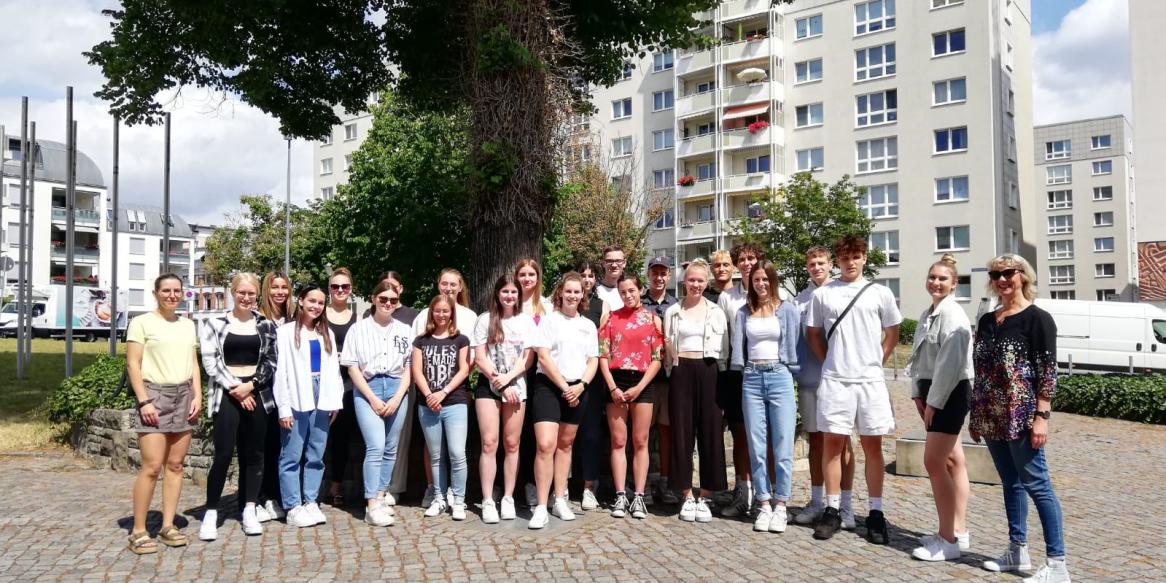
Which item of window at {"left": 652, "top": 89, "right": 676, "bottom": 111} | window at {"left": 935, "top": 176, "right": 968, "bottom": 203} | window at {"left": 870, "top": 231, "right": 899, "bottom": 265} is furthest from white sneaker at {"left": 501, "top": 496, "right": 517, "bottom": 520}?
window at {"left": 652, "top": 89, "right": 676, "bottom": 111}

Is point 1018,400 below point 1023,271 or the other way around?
below

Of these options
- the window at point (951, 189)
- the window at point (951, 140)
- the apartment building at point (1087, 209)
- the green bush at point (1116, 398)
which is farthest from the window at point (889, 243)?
the apartment building at point (1087, 209)

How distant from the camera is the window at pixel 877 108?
42.5m

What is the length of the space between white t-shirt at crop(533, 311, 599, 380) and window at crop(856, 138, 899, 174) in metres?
39.6

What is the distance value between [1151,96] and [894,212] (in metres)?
11.7

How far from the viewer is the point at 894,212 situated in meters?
42.5

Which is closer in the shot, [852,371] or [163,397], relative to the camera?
[163,397]

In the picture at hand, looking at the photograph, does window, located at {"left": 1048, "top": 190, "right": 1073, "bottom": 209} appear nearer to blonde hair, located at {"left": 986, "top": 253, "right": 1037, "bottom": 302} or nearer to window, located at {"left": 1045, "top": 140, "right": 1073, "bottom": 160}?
window, located at {"left": 1045, "top": 140, "right": 1073, "bottom": 160}

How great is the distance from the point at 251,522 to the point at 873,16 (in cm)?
4382

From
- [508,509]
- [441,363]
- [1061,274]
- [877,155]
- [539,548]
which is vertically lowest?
[539,548]

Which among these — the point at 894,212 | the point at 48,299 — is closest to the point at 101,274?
the point at 48,299

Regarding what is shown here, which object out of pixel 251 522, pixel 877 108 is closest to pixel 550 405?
pixel 251 522

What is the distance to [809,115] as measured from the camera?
45.1m

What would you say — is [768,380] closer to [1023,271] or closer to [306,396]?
[1023,271]
